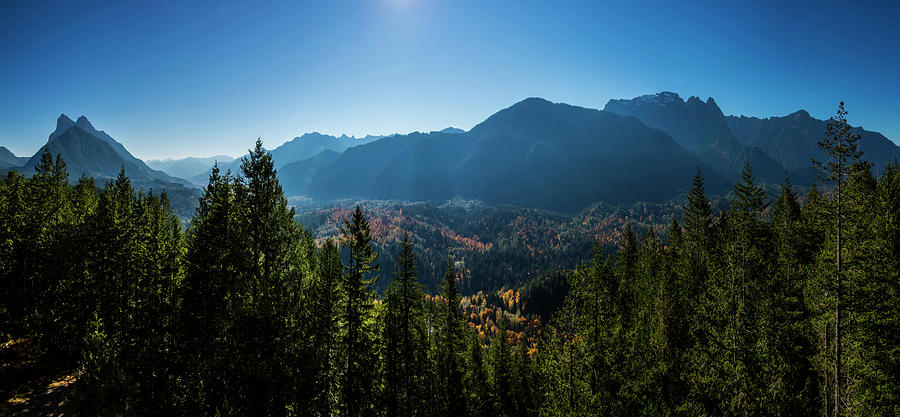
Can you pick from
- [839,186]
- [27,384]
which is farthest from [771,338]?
[27,384]

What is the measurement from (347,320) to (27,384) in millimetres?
18157

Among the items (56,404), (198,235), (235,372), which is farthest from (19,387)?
(235,372)

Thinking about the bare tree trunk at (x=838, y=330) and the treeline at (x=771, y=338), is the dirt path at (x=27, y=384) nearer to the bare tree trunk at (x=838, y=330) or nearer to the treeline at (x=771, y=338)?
the treeline at (x=771, y=338)

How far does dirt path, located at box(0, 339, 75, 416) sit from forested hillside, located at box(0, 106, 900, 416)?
0.90 m

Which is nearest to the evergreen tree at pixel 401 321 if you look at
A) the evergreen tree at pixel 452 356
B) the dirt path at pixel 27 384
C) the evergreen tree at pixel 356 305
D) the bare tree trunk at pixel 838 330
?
the evergreen tree at pixel 356 305

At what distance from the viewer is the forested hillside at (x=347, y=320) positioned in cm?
1510

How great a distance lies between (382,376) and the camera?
27000mm

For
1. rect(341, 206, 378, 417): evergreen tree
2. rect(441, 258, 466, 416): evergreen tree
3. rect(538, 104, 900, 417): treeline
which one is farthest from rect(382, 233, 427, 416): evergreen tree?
rect(538, 104, 900, 417): treeline

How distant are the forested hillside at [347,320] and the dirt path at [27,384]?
90 cm

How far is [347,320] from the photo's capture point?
21.5 m

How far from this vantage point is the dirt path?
1725 cm

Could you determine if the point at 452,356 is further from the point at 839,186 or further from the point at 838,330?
the point at 839,186

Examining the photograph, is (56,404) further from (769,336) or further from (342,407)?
(769,336)

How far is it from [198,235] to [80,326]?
522 inches
